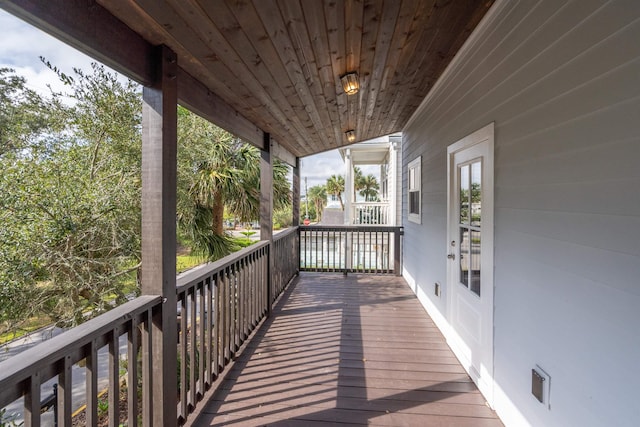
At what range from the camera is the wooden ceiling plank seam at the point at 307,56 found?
1.65 m

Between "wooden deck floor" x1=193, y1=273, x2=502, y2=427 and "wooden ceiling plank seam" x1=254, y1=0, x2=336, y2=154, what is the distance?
2.40m

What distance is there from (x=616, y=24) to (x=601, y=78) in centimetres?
18

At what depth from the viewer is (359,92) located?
3.14 meters

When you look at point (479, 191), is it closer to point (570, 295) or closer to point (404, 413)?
point (570, 295)

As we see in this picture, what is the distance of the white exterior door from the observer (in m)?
2.20

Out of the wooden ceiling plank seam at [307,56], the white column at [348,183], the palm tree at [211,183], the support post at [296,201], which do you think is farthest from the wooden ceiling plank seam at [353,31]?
the white column at [348,183]

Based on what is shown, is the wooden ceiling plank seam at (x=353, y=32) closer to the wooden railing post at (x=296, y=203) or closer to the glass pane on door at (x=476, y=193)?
the glass pane on door at (x=476, y=193)

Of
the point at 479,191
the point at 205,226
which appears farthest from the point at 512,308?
the point at 205,226

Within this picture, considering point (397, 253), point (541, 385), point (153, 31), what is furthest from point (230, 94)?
point (397, 253)

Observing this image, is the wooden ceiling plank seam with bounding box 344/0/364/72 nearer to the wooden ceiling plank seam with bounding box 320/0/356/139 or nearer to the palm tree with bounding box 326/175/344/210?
the wooden ceiling plank seam with bounding box 320/0/356/139

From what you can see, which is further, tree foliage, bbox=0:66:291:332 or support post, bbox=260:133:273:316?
support post, bbox=260:133:273:316

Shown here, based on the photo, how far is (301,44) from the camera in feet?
6.58

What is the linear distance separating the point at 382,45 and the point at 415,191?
114 inches

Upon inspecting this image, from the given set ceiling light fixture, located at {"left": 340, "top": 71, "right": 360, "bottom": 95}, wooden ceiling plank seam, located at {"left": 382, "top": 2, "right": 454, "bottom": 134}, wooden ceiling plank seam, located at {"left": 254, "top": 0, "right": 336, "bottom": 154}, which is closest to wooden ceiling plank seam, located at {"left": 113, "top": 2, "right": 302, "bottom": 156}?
wooden ceiling plank seam, located at {"left": 254, "top": 0, "right": 336, "bottom": 154}
